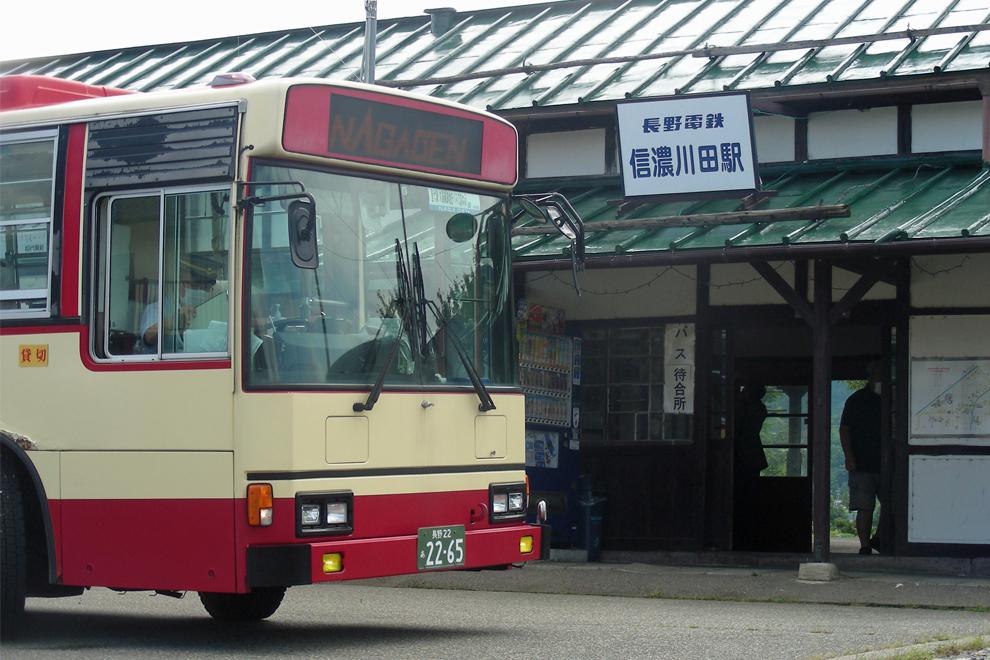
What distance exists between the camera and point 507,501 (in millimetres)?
9383

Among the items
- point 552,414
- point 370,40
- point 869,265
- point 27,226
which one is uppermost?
point 370,40

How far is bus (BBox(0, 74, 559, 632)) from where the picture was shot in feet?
26.8

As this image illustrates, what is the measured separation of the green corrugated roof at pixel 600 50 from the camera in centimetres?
1545

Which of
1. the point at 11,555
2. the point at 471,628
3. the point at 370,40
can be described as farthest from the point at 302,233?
the point at 370,40

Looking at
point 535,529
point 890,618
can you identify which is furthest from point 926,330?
point 535,529

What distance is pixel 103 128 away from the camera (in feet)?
28.7

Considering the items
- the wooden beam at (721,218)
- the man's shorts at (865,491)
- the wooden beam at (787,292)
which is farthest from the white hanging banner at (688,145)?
the man's shorts at (865,491)

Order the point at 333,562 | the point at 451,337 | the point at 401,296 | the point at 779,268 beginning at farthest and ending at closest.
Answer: the point at 779,268, the point at 451,337, the point at 401,296, the point at 333,562

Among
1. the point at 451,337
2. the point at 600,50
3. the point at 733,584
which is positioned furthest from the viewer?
the point at 600,50

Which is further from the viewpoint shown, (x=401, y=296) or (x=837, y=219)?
(x=837, y=219)

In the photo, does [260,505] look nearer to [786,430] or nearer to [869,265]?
[869,265]

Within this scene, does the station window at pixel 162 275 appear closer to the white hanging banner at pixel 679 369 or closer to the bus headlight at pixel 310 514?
the bus headlight at pixel 310 514

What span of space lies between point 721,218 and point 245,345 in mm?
6771

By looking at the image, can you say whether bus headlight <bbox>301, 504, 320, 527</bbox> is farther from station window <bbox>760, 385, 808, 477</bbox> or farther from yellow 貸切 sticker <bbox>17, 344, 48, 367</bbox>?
station window <bbox>760, 385, 808, 477</bbox>
